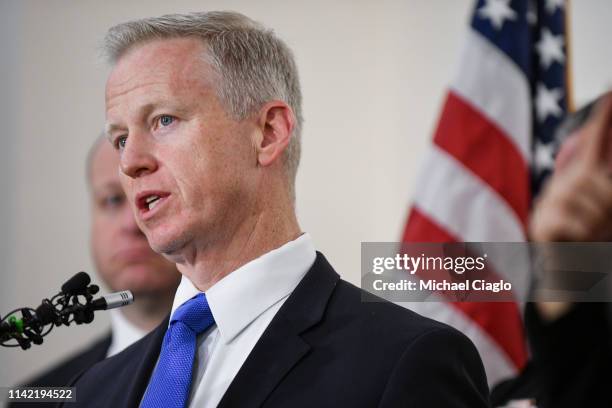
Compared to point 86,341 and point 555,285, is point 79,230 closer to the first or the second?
point 86,341

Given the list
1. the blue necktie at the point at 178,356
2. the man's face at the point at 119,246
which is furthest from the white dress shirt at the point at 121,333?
the blue necktie at the point at 178,356

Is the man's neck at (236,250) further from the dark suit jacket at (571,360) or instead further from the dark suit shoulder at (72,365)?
the dark suit shoulder at (72,365)

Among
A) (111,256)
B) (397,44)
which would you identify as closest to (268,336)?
(111,256)

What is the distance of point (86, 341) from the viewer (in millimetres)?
2729

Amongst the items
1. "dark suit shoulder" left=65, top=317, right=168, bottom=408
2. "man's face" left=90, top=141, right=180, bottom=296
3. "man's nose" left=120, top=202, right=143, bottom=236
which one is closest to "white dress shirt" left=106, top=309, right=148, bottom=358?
"man's face" left=90, top=141, right=180, bottom=296

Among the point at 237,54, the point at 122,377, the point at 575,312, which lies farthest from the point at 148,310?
the point at 575,312

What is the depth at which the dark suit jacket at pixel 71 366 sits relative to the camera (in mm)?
2406

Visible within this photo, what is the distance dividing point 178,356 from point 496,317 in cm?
126

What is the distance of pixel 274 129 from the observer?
5.08 feet

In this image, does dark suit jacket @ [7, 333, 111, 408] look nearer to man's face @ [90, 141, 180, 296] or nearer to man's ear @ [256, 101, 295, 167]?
man's face @ [90, 141, 180, 296]

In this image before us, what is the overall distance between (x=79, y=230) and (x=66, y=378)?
0.65 meters

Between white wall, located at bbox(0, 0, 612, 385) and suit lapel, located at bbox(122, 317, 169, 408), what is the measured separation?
3.53 feet

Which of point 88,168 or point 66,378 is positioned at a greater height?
point 88,168

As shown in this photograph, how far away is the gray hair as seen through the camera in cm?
151
